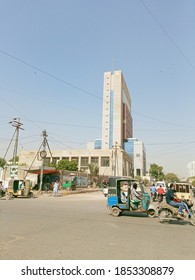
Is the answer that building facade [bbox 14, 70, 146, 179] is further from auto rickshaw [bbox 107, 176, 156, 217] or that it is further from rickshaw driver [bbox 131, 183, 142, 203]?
rickshaw driver [bbox 131, 183, 142, 203]

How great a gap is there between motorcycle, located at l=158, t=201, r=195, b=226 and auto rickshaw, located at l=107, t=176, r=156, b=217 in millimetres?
1460

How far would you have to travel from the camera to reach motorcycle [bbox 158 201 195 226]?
371 inches

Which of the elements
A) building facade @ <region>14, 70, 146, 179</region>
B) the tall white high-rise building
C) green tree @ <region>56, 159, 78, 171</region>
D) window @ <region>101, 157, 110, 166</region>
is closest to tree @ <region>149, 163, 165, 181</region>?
building facade @ <region>14, 70, 146, 179</region>

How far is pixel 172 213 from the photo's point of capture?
382 inches

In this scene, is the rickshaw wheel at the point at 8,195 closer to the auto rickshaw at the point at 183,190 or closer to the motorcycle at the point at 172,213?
the auto rickshaw at the point at 183,190

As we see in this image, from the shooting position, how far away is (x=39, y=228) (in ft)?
26.4

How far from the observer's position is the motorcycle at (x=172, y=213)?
9414mm

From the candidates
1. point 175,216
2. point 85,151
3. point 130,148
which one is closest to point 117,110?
point 130,148

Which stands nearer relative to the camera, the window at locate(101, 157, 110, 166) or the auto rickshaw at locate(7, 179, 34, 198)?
the auto rickshaw at locate(7, 179, 34, 198)

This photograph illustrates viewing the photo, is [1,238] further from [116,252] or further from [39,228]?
[116,252]

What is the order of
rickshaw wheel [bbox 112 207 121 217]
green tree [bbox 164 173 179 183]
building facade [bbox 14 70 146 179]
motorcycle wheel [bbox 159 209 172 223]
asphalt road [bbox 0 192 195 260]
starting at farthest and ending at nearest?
green tree [bbox 164 173 179 183] → building facade [bbox 14 70 146 179] → rickshaw wheel [bbox 112 207 121 217] → motorcycle wheel [bbox 159 209 172 223] → asphalt road [bbox 0 192 195 260]

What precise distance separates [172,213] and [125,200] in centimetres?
256
